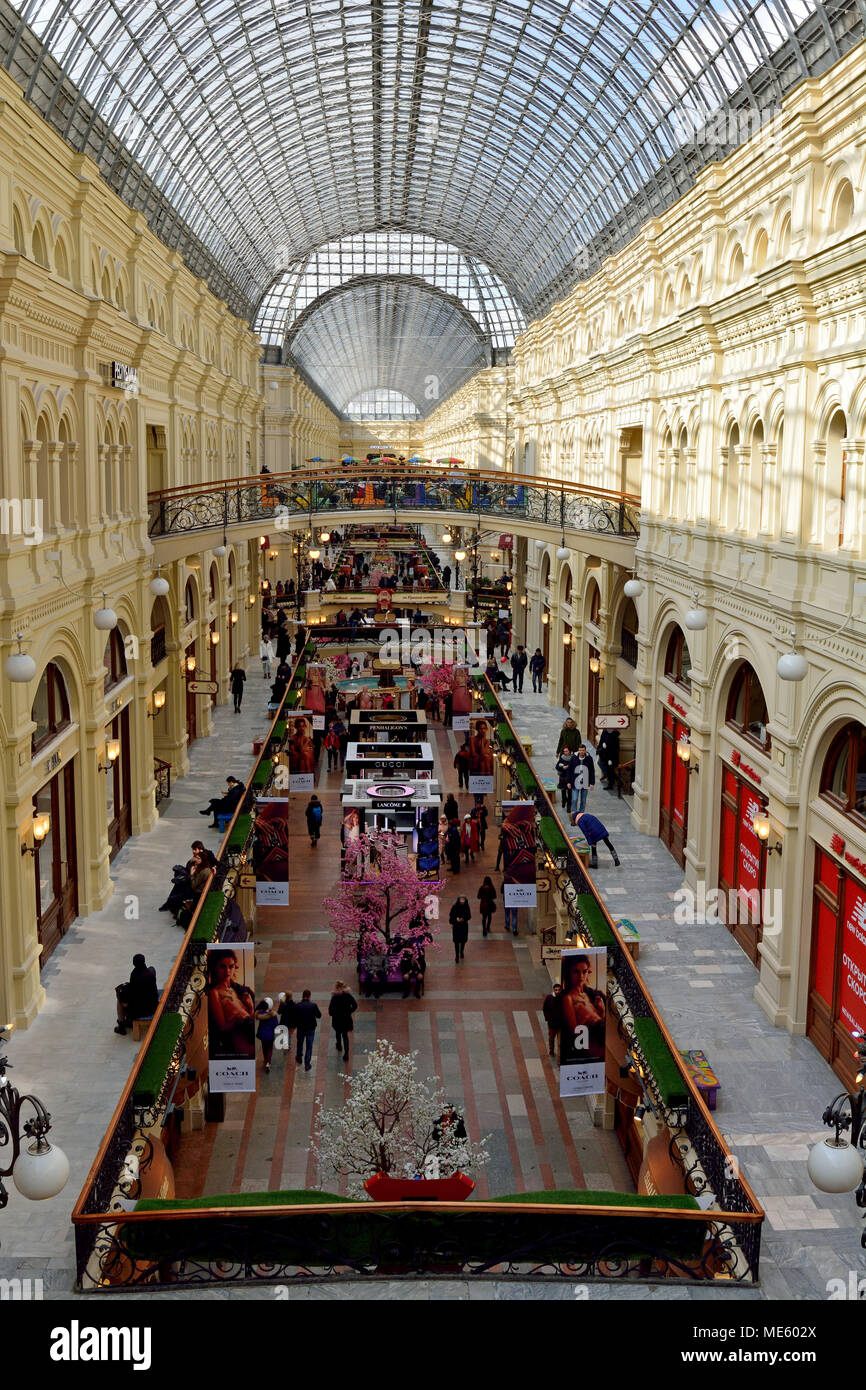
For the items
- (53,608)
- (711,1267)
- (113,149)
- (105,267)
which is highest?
(113,149)

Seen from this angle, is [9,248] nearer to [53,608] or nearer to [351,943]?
[53,608]

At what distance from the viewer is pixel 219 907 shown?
15305mm

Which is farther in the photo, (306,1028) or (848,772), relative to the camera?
(306,1028)

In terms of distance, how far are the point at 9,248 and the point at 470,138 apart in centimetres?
3217

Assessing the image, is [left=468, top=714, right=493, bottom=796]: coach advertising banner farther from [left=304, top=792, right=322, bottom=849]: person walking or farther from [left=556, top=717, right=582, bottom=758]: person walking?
[left=304, top=792, right=322, bottom=849]: person walking

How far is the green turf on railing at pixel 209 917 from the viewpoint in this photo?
1441 cm

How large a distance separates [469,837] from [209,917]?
848cm

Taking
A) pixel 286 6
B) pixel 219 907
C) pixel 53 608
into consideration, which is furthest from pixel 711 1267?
pixel 286 6

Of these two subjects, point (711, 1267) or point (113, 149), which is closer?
point (711, 1267)

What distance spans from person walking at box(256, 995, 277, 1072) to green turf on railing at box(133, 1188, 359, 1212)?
211 inches

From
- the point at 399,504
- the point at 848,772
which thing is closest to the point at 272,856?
the point at 848,772

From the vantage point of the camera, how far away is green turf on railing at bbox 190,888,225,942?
14.4 metres

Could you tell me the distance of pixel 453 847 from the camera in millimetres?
21688

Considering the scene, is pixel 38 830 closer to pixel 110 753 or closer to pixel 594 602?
pixel 110 753
